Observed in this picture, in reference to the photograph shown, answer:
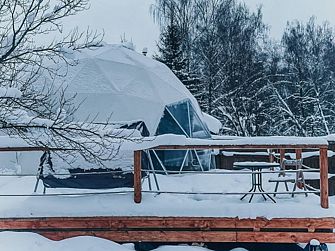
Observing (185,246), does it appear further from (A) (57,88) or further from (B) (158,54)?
(B) (158,54)

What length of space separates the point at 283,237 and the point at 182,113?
4.69m

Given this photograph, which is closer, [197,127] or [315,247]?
[315,247]

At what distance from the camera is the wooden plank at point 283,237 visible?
5.88 m

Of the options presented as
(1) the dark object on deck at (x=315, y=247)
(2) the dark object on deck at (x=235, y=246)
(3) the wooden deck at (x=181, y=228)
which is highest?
(3) the wooden deck at (x=181, y=228)

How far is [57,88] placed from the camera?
29.2ft

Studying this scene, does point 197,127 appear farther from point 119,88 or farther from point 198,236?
point 198,236

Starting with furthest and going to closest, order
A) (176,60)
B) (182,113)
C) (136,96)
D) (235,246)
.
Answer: (176,60)
(182,113)
(136,96)
(235,246)

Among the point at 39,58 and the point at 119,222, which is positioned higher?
the point at 39,58

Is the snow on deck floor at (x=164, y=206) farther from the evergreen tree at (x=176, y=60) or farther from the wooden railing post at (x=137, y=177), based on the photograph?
the evergreen tree at (x=176, y=60)

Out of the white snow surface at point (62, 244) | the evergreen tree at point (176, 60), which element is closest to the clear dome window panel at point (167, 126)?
the white snow surface at point (62, 244)

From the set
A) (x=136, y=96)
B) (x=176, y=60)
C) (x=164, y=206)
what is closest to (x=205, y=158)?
(x=136, y=96)

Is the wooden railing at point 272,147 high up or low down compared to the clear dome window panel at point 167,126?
down

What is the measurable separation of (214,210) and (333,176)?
722 centimetres

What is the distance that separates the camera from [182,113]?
1016cm
